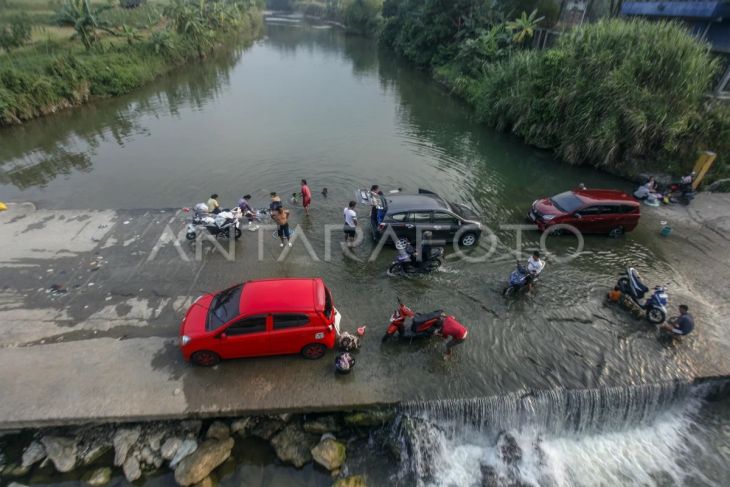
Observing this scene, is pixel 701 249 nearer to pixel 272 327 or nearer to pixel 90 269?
pixel 272 327

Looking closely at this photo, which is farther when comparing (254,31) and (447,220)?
(254,31)

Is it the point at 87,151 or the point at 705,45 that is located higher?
the point at 705,45

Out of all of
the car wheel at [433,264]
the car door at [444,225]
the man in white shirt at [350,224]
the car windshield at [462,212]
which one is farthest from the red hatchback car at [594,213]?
the man in white shirt at [350,224]

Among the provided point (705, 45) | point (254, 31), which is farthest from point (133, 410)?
point (254, 31)

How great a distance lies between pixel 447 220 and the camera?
13.6 metres

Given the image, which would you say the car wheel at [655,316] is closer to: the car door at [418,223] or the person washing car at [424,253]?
the person washing car at [424,253]

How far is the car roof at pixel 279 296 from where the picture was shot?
889 cm

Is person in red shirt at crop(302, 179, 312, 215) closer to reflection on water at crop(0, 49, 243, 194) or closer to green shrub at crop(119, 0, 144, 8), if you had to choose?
reflection on water at crop(0, 49, 243, 194)

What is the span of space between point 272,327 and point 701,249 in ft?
53.9

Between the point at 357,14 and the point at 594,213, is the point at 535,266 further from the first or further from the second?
the point at 357,14

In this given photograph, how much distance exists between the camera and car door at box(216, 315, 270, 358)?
877cm

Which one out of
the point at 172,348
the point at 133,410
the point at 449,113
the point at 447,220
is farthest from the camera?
the point at 449,113

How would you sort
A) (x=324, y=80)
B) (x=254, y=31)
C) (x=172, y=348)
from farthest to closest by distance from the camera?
(x=254, y=31)
(x=324, y=80)
(x=172, y=348)

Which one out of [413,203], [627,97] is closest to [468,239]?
[413,203]
